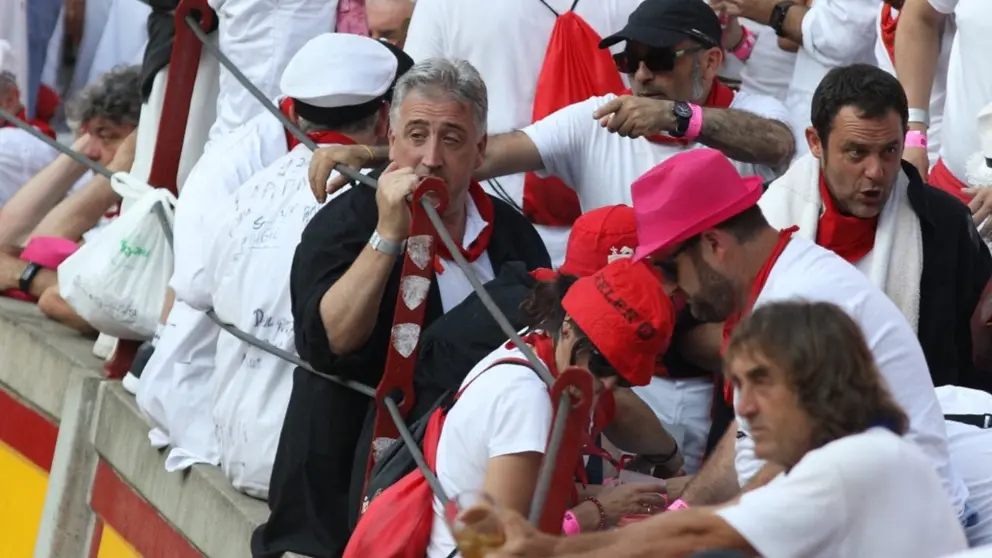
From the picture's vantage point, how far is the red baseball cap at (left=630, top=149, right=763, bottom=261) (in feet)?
15.6

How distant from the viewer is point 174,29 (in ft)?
26.2

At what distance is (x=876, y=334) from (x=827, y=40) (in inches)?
117

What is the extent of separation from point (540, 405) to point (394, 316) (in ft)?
2.98

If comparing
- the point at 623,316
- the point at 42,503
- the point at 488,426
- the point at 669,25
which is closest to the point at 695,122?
the point at 669,25

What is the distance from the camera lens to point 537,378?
180 inches

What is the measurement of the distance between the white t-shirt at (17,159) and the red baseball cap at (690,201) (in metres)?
5.48

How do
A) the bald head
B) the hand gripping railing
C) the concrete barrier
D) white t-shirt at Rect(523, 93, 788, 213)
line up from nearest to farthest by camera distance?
the hand gripping railing → white t-shirt at Rect(523, 93, 788, 213) → the concrete barrier → the bald head

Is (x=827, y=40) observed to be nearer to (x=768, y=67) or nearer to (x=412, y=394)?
(x=768, y=67)

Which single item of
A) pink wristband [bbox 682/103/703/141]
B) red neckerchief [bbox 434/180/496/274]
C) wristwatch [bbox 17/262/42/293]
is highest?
pink wristband [bbox 682/103/703/141]

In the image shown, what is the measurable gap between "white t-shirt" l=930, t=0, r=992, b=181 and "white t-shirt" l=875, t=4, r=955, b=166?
0.84 ft

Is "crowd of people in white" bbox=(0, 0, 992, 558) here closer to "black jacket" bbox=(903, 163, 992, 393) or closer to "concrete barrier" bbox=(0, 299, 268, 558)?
"black jacket" bbox=(903, 163, 992, 393)

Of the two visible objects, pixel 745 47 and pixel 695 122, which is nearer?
pixel 695 122

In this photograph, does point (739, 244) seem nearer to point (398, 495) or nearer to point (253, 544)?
point (398, 495)

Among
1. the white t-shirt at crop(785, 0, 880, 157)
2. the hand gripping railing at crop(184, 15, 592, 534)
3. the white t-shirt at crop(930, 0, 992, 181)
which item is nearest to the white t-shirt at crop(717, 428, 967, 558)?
the hand gripping railing at crop(184, 15, 592, 534)
